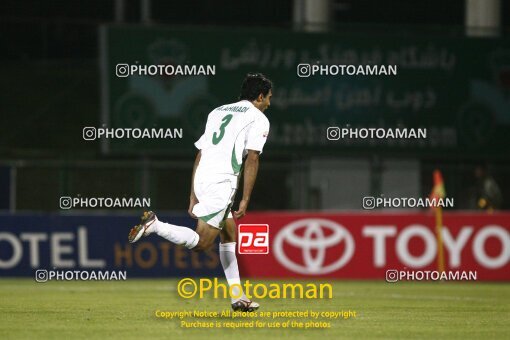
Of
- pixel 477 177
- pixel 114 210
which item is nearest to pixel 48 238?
pixel 114 210

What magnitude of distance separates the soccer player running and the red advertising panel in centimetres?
817

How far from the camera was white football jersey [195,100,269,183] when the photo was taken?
485 inches

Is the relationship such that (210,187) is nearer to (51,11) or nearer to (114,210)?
(114,210)

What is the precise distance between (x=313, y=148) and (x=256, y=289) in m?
6.19

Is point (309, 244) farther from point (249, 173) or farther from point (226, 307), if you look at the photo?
point (249, 173)

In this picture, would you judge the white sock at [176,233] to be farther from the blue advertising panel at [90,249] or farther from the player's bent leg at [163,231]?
the blue advertising panel at [90,249]

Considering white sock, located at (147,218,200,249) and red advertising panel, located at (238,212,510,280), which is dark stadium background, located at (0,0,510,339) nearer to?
red advertising panel, located at (238,212,510,280)

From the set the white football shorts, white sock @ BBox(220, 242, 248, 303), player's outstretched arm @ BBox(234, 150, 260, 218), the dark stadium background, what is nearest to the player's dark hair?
player's outstretched arm @ BBox(234, 150, 260, 218)

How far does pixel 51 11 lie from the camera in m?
35.8

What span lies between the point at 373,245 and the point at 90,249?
431cm

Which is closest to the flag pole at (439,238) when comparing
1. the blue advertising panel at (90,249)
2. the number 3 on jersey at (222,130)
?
the blue advertising panel at (90,249)

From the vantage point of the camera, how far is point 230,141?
1239cm

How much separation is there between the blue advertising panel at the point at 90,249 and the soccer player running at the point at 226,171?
8.08 meters

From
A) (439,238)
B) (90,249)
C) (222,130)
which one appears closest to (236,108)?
(222,130)
